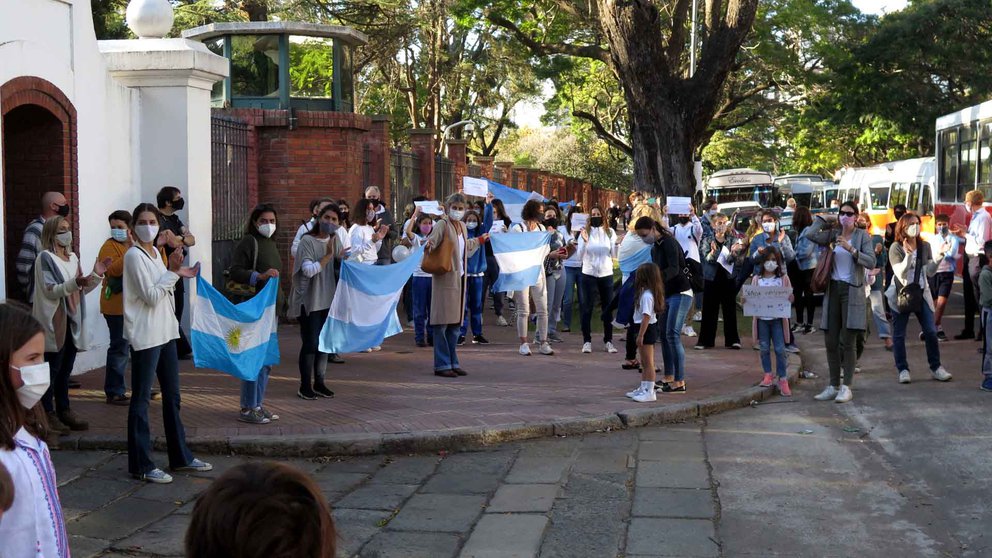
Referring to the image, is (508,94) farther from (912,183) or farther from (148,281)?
(148,281)

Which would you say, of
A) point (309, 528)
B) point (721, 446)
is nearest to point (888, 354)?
point (721, 446)

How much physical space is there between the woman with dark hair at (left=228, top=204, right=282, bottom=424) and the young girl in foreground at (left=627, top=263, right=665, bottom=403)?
330 centimetres

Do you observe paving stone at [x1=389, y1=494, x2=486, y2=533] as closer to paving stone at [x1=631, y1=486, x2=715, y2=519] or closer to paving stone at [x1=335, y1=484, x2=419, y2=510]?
paving stone at [x1=335, y1=484, x2=419, y2=510]

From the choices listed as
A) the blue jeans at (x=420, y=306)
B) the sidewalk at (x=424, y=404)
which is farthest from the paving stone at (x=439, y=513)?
the blue jeans at (x=420, y=306)

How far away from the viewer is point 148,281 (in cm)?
729

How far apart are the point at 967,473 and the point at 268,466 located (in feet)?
22.7

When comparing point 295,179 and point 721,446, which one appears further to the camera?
point 295,179

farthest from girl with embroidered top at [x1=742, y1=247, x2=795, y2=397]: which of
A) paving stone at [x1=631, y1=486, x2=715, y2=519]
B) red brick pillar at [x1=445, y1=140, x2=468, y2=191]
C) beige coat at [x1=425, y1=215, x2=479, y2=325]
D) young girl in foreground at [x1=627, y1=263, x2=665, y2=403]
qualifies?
red brick pillar at [x1=445, y1=140, x2=468, y2=191]

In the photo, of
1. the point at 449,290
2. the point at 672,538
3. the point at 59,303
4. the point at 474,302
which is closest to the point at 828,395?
the point at 449,290

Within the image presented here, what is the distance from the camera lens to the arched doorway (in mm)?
11117

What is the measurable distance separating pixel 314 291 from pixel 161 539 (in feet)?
13.7


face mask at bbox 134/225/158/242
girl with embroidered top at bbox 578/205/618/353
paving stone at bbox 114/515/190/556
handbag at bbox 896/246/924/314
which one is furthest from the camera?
girl with embroidered top at bbox 578/205/618/353

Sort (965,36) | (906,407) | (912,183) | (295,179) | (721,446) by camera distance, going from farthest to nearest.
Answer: (965,36), (912,183), (295,179), (906,407), (721,446)

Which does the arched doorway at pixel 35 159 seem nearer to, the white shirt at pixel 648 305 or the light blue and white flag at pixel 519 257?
the light blue and white flag at pixel 519 257
